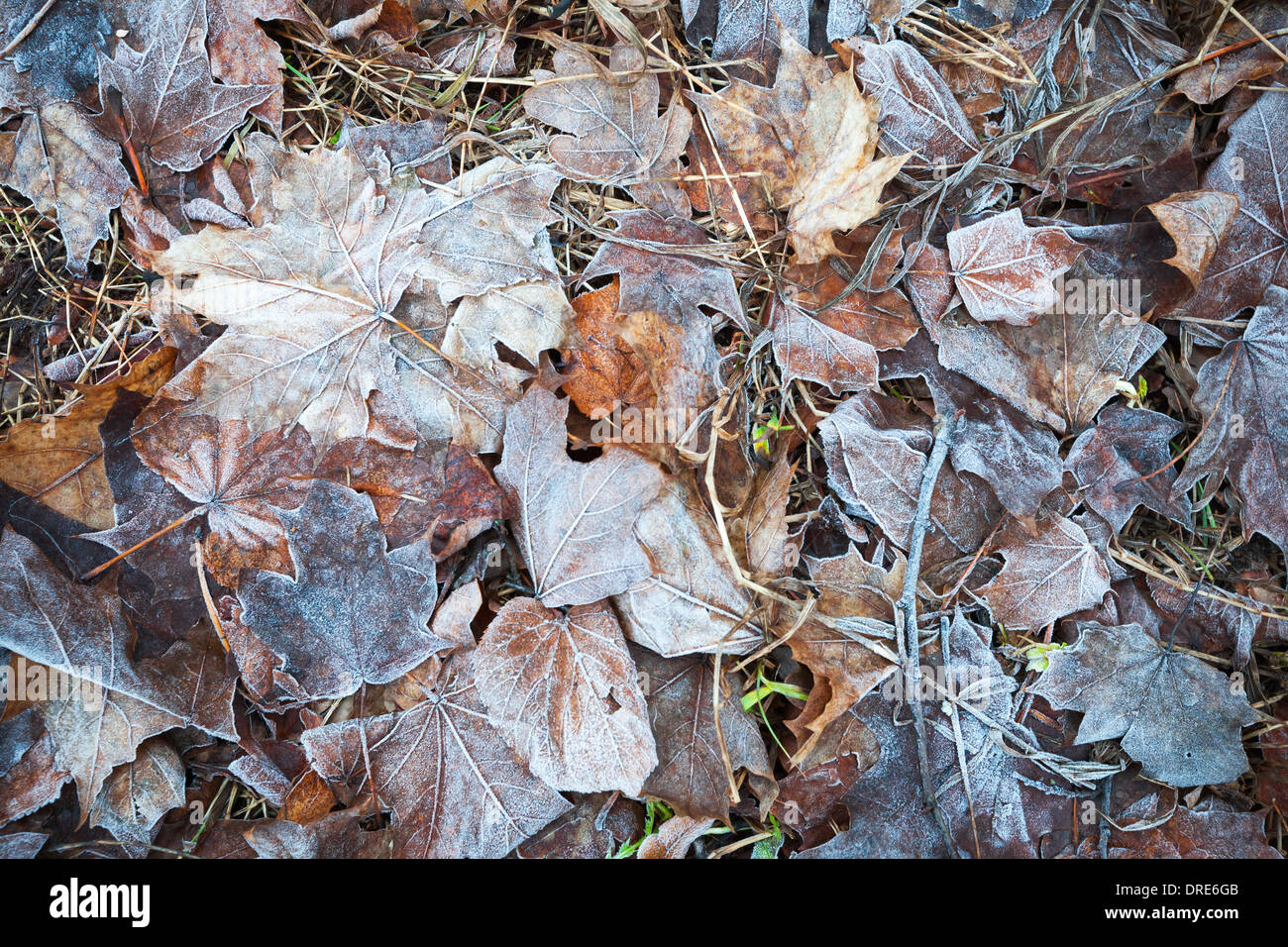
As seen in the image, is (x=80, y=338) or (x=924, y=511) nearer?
(x=924, y=511)

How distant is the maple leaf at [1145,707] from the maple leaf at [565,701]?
1153 mm

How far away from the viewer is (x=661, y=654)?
6.66 feet

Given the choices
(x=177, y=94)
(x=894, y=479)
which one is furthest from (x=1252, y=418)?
(x=177, y=94)

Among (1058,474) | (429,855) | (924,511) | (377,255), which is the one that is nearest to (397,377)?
(377,255)

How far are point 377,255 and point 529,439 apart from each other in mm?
665

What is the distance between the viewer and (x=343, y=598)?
1982 millimetres

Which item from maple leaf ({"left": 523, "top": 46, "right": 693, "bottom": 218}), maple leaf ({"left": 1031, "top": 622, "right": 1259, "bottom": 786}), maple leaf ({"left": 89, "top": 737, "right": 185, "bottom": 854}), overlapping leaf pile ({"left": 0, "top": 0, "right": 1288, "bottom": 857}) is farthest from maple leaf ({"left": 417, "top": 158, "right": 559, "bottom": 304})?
maple leaf ({"left": 1031, "top": 622, "right": 1259, "bottom": 786})

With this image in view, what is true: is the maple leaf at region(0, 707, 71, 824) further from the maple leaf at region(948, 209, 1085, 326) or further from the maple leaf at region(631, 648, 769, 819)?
the maple leaf at region(948, 209, 1085, 326)

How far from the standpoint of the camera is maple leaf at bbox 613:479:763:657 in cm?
200

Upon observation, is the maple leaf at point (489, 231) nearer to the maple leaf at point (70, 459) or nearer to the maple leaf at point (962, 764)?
the maple leaf at point (70, 459)

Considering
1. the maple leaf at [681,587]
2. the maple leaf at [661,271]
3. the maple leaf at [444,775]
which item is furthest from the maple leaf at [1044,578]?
the maple leaf at [444,775]

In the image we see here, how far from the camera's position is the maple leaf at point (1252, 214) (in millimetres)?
2156

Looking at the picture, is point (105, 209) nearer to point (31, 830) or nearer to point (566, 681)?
point (31, 830)

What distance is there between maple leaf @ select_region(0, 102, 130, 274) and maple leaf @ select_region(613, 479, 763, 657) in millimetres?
1757
